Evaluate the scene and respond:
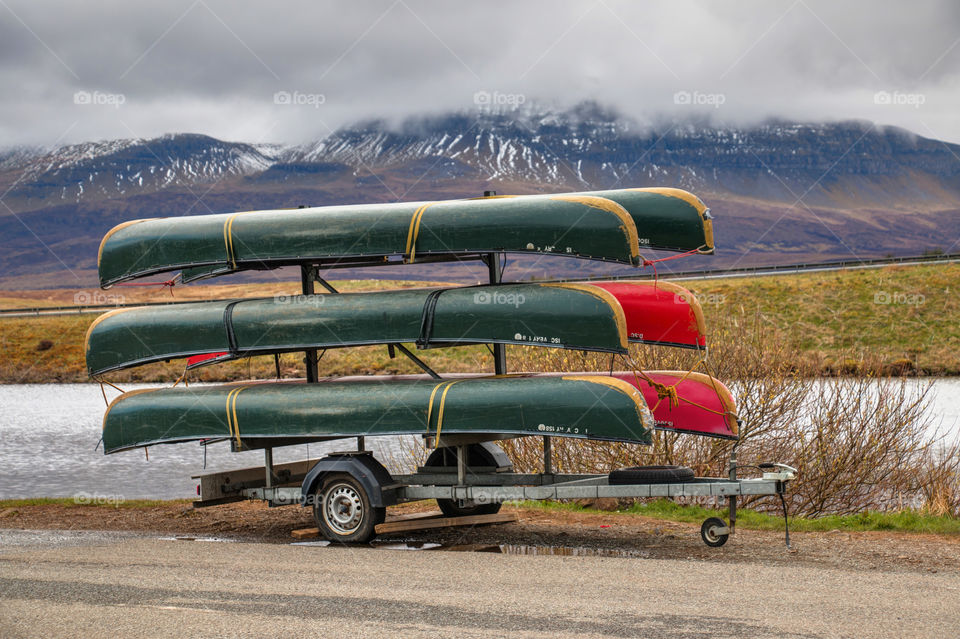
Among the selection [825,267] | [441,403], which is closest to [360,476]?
[441,403]

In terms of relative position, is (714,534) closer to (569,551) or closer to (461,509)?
(569,551)

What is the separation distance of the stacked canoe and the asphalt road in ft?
5.33

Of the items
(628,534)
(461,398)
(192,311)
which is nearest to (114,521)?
(192,311)

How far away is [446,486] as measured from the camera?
1238 centimetres

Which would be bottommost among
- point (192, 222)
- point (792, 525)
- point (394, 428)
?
point (792, 525)

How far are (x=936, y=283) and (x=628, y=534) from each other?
48965mm

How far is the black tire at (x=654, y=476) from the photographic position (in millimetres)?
11328

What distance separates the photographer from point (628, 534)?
12891 mm

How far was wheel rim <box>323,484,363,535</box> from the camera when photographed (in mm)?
12320

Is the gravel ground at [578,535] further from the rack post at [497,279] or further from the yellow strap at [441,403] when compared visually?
the rack post at [497,279]

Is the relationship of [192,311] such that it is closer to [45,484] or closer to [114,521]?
[114,521]

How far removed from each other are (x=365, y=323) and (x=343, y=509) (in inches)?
86.1

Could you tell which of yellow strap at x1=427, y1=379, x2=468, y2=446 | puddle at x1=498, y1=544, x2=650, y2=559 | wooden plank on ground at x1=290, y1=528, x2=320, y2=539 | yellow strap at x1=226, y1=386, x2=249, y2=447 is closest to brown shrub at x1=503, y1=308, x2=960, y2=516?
puddle at x1=498, y1=544, x2=650, y2=559

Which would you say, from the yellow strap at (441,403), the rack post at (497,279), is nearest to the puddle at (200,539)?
the yellow strap at (441,403)
